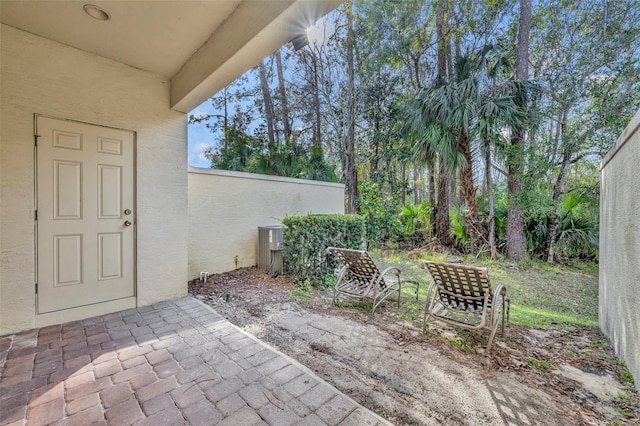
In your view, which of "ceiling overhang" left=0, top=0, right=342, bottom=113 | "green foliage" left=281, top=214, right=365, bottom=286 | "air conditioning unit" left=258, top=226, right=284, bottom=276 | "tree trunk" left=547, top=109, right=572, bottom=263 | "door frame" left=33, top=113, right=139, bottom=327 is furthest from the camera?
"tree trunk" left=547, top=109, right=572, bottom=263

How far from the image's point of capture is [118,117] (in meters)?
3.40

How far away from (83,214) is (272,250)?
114 inches

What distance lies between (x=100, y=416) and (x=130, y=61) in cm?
374

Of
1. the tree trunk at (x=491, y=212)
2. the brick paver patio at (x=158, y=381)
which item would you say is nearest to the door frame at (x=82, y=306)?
the brick paver patio at (x=158, y=381)

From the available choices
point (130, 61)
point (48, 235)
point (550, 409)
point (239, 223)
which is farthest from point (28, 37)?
point (550, 409)

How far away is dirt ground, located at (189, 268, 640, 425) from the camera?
184 cm

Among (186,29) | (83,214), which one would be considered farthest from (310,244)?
(186,29)

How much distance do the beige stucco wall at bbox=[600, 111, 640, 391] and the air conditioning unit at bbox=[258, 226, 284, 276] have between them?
175 inches

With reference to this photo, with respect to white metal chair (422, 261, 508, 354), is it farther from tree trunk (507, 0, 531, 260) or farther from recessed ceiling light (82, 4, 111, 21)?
tree trunk (507, 0, 531, 260)

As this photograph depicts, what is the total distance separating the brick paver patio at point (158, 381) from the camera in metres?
1.71

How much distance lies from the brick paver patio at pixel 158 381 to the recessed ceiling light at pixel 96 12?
3195 millimetres

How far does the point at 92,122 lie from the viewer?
3.23 m

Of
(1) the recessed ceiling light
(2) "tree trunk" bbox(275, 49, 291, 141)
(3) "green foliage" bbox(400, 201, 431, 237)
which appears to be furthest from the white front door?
(3) "green foliage" bbox(400, 201, 431, 237)

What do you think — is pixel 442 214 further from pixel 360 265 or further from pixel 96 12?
pixel 96 12
